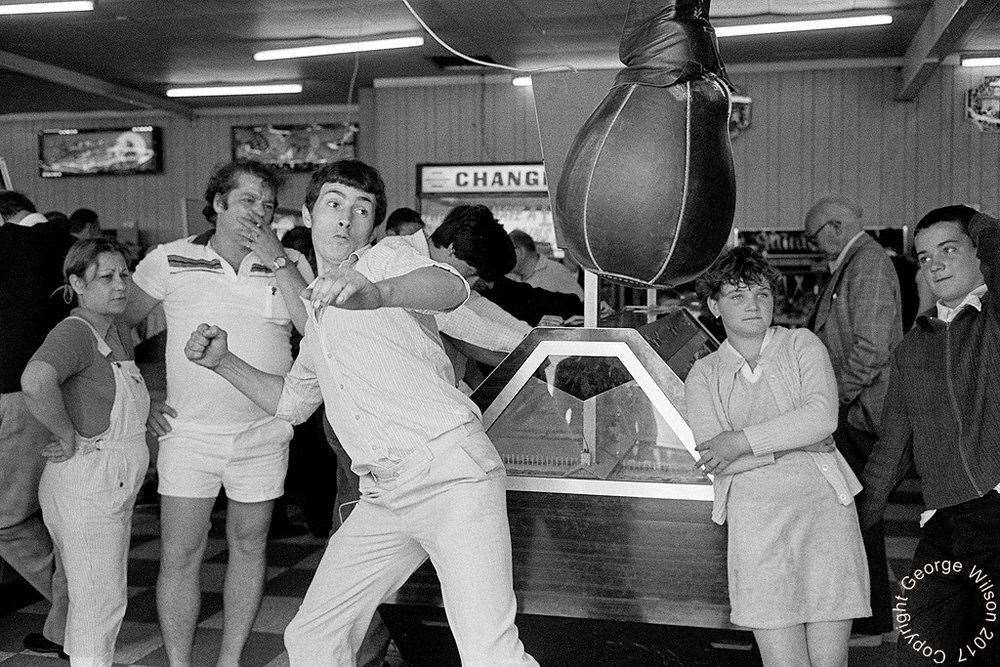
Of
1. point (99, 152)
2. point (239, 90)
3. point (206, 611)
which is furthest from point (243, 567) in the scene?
point (99, 152)

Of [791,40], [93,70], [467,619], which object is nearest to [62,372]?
[467,619]

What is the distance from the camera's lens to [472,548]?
2412mm

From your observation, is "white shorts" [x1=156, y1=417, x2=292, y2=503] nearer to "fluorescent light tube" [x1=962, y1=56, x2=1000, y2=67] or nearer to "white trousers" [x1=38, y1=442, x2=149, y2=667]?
"white trousers" [x1=38, y1=442, x2=149, y2=667]

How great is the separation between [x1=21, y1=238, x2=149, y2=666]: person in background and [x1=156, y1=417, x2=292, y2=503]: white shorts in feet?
0.66

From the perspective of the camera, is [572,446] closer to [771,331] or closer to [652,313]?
[771,331]

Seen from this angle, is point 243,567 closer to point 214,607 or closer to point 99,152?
point 214,607

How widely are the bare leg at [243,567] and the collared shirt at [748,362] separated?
1482 mm

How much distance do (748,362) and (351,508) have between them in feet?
4.38

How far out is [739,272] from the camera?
2.86 metres

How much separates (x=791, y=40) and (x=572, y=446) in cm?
699

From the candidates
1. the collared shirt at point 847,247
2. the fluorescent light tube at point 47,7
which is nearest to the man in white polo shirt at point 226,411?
the collared shirt at point 847,247

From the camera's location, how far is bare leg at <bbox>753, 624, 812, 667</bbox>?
2689 mm

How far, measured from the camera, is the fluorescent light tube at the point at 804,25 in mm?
8164

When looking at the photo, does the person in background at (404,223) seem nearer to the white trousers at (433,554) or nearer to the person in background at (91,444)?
the person in background at (91,444)
